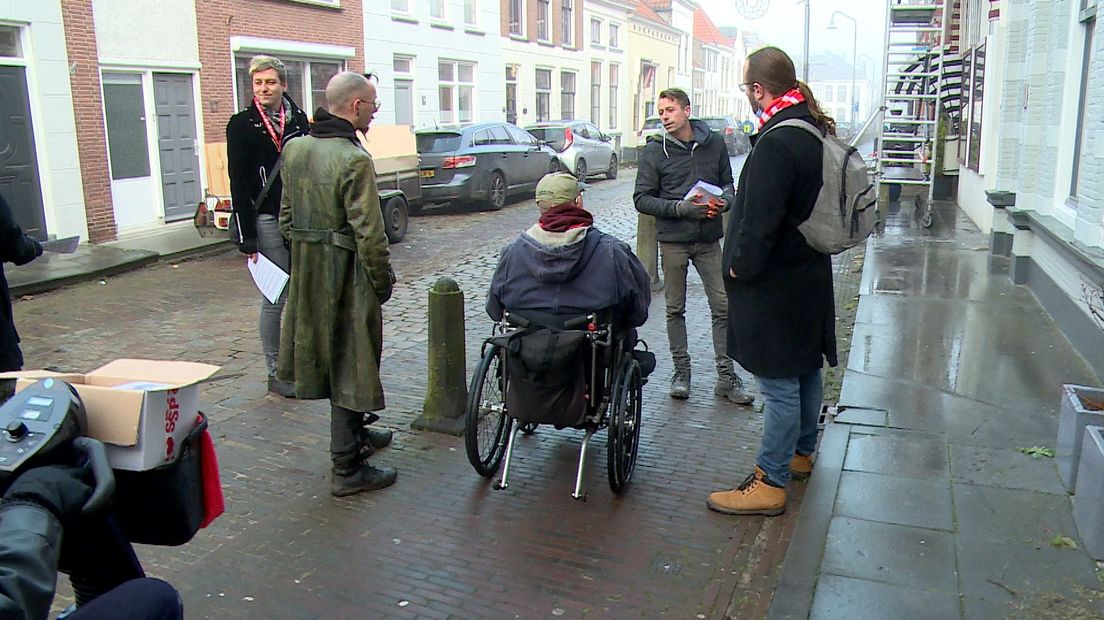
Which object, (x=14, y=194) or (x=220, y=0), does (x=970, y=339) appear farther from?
(x=220, y=0)

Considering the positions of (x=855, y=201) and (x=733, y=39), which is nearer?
(x=855, y=201)

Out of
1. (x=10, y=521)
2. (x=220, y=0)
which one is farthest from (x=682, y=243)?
(x=220, y=0)

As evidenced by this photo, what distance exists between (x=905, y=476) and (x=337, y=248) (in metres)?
2.96

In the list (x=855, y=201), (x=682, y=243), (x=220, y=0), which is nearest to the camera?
(x=855, y=201)

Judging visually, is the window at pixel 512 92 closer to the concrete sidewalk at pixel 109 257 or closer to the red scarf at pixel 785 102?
the concrete sidewalk at pixel 109 257

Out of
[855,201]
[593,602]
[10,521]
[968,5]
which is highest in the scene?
[968,5]

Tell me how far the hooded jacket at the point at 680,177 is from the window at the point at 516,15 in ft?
78.4

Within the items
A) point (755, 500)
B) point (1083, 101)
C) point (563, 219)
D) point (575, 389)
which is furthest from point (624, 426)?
point (1083, 101)

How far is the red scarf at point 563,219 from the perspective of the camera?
4340 millimetres

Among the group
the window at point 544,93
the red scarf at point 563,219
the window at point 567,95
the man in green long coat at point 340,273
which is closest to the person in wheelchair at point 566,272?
the red scarf at point 563,219

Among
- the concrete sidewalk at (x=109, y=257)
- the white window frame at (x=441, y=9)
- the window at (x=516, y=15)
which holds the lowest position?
the concrete sidewalk at (x=109, y=257)

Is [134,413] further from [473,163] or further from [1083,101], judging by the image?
[473,163]

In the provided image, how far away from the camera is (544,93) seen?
31.4 meters

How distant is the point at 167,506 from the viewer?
1925 millimetres
